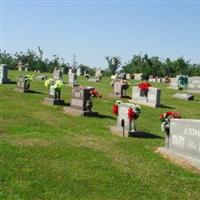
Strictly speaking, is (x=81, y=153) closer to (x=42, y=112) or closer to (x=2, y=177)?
(x=2, y=177)

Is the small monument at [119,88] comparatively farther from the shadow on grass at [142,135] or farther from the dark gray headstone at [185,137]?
the dark gray headstone at [185,137]

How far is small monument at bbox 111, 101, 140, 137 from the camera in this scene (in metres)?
17.5

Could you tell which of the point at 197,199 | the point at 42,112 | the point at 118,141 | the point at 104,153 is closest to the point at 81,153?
the point at 104,153

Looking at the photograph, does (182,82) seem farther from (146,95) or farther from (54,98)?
(54,98)

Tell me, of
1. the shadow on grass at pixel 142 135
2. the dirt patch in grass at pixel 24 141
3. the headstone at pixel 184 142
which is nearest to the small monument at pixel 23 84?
the shadow on grass at pixel 142 135

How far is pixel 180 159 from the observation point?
46.3 feet

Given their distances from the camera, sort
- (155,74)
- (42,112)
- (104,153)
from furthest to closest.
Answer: (155,74) → (42,112) → (104,153)

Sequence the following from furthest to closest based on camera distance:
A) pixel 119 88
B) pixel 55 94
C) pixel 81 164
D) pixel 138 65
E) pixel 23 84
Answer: pixel 138 65 → pixel 119 88 → pixel 23 84 → pixel 55 94 → pixel 81 164

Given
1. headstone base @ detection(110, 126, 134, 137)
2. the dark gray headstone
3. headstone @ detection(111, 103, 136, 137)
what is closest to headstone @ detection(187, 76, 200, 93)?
headstone @ detection(111, 103, 136, 137)

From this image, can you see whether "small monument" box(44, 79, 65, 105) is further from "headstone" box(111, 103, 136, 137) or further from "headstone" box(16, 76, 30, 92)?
"headstone" box(111, 103, 136, 137)

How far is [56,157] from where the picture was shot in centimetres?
1373

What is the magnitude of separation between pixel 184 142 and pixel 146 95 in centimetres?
1496

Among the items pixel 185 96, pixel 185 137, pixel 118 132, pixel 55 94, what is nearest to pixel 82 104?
pixel 55 94

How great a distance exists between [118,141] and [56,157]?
329cm
